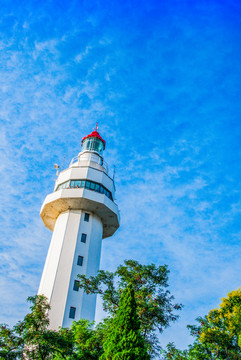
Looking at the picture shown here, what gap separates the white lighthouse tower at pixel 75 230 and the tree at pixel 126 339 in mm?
16466

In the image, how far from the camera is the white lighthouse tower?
31.5 m

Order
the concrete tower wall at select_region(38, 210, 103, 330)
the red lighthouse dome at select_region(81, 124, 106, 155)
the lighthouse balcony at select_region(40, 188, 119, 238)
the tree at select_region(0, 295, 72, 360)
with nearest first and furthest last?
the tree at select_region(0, 295, 72, 360), the concrete tower wall at select_region(38, 210, 103, 330), the lighthouse balcony at select_region(40, 188, 119, 238), the red lighthouse dome at select_region(81, 124, 106, 155)

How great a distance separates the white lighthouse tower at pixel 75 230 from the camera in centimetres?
3148

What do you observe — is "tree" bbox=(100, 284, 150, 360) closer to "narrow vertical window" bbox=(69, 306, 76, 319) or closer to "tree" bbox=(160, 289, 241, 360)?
"tree" bbox=(160, 289, 241, 360)

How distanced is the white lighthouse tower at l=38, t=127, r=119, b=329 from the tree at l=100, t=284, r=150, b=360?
16466mm

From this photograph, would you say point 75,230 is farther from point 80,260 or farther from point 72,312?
point 72,312

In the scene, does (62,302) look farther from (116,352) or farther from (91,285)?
(116,352)

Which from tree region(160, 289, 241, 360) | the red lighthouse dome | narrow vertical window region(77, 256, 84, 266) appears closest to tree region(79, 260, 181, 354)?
tree region(160, 289, 241, 360)

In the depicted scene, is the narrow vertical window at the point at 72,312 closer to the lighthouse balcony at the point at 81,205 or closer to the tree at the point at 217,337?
the lighthouse balcony at the point at 81,205

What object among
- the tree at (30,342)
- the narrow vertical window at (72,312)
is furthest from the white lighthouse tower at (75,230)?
the tree at (30,342)

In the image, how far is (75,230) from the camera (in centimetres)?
3591

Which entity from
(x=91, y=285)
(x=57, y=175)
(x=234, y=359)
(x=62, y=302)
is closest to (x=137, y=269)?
(x=91, y=285)

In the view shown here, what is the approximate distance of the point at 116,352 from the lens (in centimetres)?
1432

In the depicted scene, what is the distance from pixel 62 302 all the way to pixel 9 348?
49.2 ft
